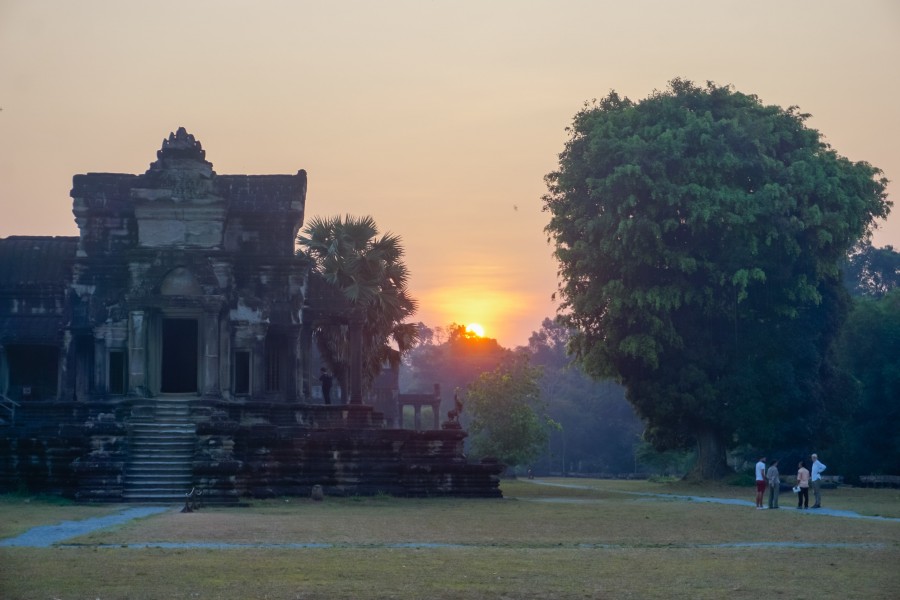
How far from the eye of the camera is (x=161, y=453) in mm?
31391

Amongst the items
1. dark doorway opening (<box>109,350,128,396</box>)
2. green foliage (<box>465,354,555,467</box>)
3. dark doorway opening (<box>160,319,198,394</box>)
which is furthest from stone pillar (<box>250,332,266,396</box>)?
green foliage (<box>465,354,555,467</box>)

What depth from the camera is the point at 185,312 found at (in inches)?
1377

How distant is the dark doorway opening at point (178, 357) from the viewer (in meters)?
37.1

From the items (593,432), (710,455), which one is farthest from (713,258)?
(593,432)

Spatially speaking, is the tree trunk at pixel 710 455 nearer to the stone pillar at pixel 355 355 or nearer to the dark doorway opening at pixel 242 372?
the stone pillar at pixel 355 355

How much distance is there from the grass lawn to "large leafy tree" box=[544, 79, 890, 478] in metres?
17.3

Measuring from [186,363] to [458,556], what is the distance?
2123cm

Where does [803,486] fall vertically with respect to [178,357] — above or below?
below

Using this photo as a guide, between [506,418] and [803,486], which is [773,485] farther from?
[506,418]

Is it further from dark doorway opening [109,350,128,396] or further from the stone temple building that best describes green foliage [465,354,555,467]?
dark doorway opening [109,350,128,396]

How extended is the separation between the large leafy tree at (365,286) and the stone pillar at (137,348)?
Answer: 5386mm

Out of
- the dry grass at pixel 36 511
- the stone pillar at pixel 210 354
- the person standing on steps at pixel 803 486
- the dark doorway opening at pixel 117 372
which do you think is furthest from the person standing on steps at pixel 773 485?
the dark doorway opening at pixel 117 372

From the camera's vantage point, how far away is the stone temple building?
3144 cm

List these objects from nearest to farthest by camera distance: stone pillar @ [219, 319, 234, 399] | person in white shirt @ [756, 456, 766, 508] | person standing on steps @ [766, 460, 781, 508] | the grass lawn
Answer: 1. the grass lawn
2. person standing on steps @ [766, 460, 781, 508]
3. person in white shirt @ [756, 456, 766, 508]
4. stone pillar @ [219, 319, 234, 399]
